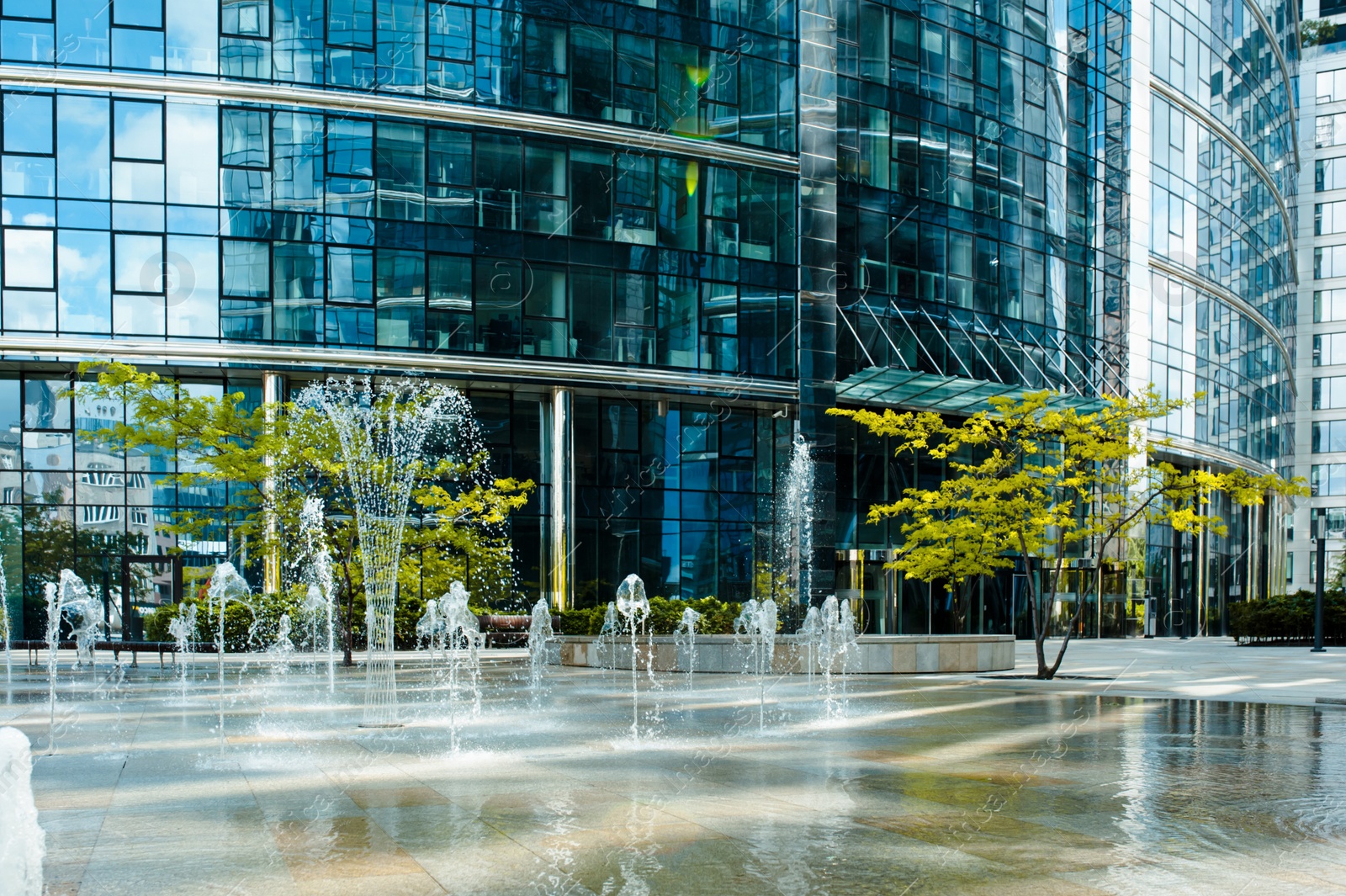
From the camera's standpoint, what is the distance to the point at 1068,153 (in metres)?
45.5

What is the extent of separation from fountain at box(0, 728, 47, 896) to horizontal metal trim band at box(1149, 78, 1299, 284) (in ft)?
167

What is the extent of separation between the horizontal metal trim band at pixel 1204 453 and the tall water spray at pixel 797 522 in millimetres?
15217

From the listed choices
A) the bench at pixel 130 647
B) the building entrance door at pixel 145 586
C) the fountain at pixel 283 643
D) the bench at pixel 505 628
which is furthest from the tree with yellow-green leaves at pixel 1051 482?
the building entrance door at pixel 145 586

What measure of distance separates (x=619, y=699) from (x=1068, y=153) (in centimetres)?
3481

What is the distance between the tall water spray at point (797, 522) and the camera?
38406 millimetres

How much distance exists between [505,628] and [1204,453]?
31.2 m

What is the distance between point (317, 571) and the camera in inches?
1145

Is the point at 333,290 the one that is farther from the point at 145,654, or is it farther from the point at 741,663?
the point at 741,663

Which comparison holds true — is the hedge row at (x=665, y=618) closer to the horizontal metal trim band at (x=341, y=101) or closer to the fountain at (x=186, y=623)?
the fountain at (x=186, y=623)

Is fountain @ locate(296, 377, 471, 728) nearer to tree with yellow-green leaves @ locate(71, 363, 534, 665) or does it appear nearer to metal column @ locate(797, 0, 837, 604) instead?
tree with yellow-green leaves @ locate(71, 363, 534, 665)

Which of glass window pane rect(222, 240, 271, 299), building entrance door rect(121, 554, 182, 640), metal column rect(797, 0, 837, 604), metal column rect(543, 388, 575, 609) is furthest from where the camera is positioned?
metal column rect(797, 0, 837, 604)

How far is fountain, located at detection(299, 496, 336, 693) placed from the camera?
2398 centimetres

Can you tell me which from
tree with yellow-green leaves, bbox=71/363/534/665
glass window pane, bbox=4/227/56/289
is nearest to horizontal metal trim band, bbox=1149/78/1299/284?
tree with yellow-green leaves, bbox=71/363/534/665

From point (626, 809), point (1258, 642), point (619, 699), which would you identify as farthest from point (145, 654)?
point (1258, 642)
